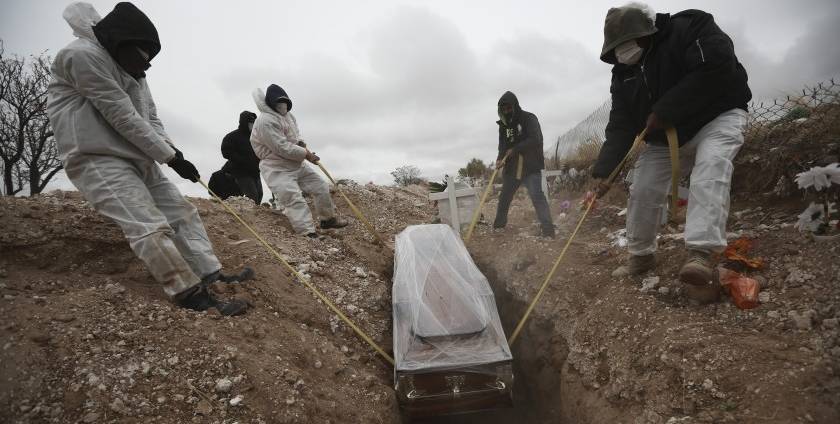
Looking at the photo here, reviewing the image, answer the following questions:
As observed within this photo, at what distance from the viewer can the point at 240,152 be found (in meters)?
6.25

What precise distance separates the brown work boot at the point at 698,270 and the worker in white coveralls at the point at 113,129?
10.0ft

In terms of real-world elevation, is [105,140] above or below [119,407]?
above

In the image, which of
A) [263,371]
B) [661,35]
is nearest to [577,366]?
[263,371]

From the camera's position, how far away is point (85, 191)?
8.46 ft

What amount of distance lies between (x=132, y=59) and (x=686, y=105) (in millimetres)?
3509

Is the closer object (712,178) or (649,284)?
(712,178)

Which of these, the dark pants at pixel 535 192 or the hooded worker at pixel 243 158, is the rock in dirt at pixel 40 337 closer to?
the hooded worker at pixel 243 158

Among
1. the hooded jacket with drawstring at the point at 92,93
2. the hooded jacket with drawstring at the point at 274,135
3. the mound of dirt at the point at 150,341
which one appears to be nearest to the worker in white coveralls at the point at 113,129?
the hooded jacket with drawstring at the point at 92,93

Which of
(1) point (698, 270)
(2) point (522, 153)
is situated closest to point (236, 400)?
(1) point (698, 270)

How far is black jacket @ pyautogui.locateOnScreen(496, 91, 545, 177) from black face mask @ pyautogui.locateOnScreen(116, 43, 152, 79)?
3967 millimetres

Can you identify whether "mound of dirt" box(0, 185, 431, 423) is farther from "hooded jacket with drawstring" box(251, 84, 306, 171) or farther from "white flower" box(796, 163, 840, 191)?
"white flower" box(796, 163, 840, 191)

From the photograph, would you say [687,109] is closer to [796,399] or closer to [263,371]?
[796,399]

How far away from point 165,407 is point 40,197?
3.04 meters

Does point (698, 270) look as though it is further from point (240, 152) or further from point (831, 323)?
point (240, 152)
